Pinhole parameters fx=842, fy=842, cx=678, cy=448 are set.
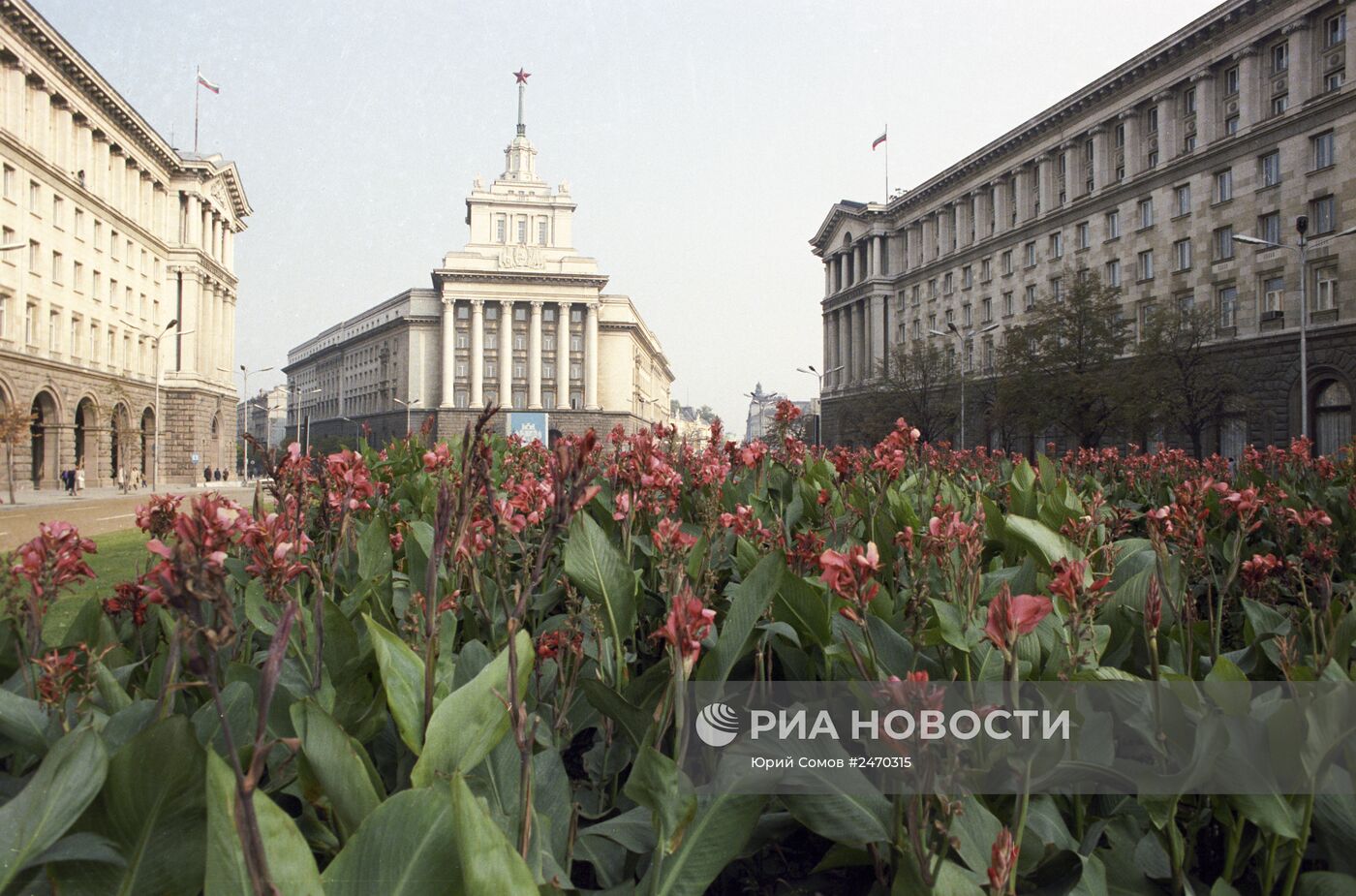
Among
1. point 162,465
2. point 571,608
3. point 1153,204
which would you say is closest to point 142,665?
point 571,608

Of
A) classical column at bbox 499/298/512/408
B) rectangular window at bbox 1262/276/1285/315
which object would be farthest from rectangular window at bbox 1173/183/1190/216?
classical column at bbox 499/298/512/408

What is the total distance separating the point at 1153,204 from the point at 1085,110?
8.95m

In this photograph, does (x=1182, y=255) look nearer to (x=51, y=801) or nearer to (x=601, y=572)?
(x=601, y=572)

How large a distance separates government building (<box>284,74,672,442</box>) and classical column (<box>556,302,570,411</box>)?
112 mm

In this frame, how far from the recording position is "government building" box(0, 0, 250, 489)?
36.7m

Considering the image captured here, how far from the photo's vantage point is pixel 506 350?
285ft

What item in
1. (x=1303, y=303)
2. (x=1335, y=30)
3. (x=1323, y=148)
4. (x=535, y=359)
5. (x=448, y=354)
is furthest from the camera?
(x=535, y=359)

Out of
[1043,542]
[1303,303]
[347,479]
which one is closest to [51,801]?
[347,479]

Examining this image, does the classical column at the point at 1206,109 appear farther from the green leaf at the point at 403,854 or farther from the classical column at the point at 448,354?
the classical column at the point at 448,354

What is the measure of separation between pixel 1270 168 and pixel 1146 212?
7481 millimetres

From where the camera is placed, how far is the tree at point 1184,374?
105ft

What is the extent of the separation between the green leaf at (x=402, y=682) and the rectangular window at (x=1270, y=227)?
44174mm

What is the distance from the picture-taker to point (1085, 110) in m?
48.4

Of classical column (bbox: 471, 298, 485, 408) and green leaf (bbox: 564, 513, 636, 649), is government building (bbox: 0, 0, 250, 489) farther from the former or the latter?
green leaf (bbox: 564, 513, 636, 649)
